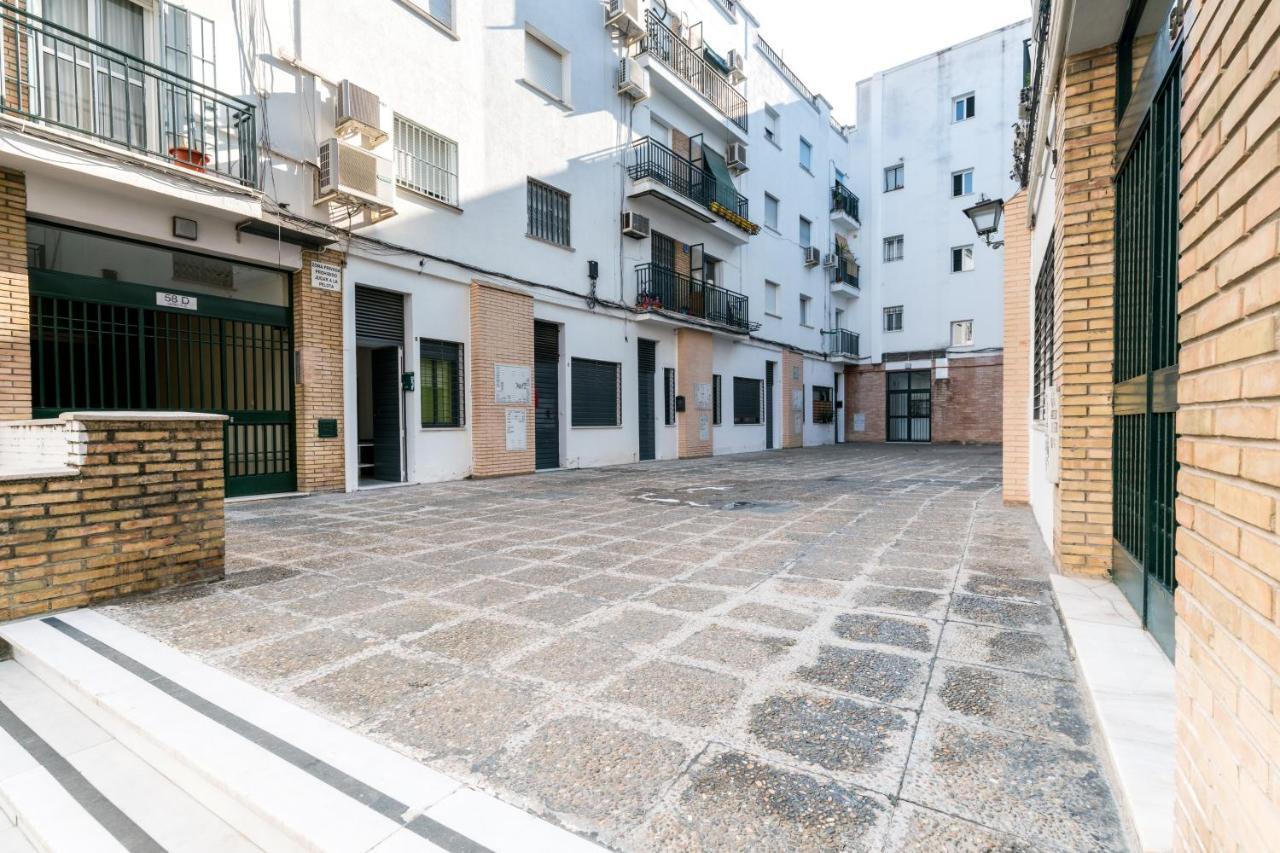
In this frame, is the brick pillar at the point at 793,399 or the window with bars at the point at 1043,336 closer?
the window with bars at the point at 1043,336

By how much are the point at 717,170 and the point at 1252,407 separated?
17.1m

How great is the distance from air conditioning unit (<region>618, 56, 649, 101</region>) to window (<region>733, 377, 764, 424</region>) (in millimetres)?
7853

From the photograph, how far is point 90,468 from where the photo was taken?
3248 mm

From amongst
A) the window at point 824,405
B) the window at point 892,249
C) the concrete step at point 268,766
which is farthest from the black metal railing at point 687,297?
the concrete step at point 268,766

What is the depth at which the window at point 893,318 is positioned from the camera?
23688 millimetres

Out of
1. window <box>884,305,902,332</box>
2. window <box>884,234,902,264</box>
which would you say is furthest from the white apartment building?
window <box>884,234,902,264</box>

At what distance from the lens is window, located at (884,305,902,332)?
77.7 ft

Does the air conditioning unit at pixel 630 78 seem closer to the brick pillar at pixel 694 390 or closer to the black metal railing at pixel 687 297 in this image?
the black metal railing at pixel 687 297

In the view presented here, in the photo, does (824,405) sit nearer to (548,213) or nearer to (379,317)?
(548,213)

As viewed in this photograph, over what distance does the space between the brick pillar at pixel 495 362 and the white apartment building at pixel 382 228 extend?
0.05 meters

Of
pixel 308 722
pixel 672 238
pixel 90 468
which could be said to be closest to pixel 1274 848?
pixel 308 722

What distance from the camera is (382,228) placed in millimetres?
8836

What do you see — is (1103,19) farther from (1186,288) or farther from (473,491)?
(473,491)

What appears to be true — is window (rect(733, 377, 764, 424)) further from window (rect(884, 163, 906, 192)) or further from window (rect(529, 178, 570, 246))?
window (rect(884, 163, 906, 192))
